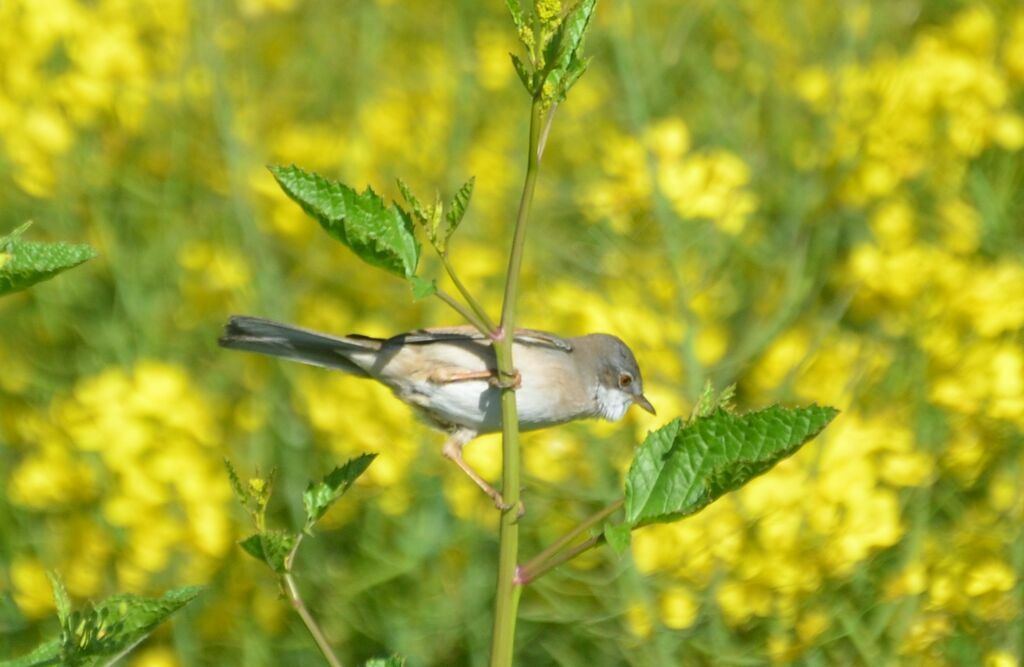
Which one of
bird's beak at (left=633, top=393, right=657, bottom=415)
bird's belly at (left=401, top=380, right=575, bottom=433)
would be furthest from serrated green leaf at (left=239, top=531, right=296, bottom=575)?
bird's beak at (left=633, top=393, right=657, bottom=415)

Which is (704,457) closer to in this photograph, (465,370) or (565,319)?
(465,370)

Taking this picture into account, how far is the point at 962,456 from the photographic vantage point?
2807 millimetres

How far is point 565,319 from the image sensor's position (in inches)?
145

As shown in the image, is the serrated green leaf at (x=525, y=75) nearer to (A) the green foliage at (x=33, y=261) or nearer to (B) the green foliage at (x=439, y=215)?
(B) the green foliage at (x=439, y=215)

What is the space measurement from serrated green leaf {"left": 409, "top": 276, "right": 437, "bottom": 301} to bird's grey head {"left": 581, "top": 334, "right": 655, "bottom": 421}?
1719 mm

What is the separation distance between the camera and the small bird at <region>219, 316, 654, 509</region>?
2516 mm

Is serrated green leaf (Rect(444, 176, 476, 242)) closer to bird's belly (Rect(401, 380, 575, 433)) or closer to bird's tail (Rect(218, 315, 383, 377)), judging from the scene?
bird's tail (Rect(218, 315, 383, 377))

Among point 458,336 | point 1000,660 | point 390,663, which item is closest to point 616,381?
point 458,336

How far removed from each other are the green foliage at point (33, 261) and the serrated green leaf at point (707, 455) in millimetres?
541

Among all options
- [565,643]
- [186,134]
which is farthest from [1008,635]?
[186,134]

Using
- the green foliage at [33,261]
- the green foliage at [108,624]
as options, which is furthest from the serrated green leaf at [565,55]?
the green foliage at [108,624]

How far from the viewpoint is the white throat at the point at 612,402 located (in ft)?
9.59

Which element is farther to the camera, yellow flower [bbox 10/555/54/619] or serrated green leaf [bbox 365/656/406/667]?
yellow flower [bbox 10/555/54/619]

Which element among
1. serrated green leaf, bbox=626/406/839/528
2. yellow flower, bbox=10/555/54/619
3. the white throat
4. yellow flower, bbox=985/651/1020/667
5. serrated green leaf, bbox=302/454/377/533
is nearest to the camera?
serrated green leaf, bbox=626/406/839/528
